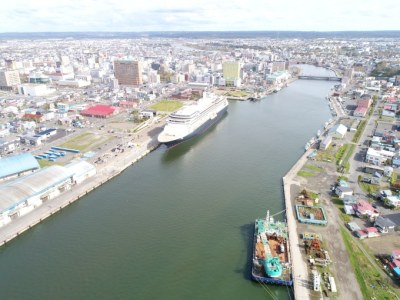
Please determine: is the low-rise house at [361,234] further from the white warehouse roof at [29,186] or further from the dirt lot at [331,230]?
the white warehouse roof at [29,186]

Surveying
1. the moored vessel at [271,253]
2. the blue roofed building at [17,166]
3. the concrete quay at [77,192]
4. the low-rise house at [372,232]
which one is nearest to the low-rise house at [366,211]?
the low-rise house at [372,232]

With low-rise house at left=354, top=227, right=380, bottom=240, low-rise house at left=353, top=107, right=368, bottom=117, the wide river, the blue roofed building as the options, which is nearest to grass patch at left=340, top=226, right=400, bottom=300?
low-rise house at left=354, top=227, right=380, bottom=240

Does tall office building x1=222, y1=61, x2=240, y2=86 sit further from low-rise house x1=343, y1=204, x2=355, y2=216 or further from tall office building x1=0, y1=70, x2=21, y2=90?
low-rise house x1=343, y1=204, x2=355, y2=216

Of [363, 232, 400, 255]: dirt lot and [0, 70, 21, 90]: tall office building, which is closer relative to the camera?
[363, 232, 400, 255]: dirt lot

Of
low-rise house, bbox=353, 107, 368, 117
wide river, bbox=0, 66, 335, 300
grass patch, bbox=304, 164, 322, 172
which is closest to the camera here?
wide river, bbox=0, 66, 335, 300

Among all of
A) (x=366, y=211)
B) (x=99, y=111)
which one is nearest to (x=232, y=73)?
(x=99, y=111)

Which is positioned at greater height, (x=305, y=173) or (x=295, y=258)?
(x=305, y=173)

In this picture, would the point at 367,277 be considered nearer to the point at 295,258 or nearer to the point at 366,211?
the point at 295,258
